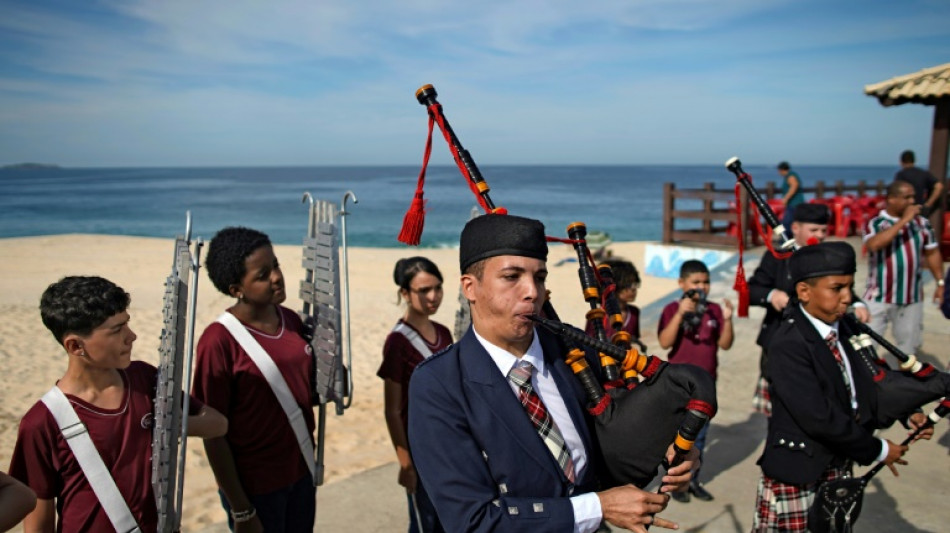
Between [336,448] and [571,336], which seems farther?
[336,448]

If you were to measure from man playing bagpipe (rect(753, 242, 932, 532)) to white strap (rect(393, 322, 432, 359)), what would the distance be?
5.66 feet

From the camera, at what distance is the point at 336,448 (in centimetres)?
629

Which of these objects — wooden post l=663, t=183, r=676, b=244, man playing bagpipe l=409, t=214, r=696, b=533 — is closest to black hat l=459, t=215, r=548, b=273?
man playing bagpipe l=409, t=214, r=696, b=533

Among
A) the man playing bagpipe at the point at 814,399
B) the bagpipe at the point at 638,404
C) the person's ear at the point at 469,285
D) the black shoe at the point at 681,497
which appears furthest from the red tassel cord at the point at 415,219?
the black shoe at the point at 681,497

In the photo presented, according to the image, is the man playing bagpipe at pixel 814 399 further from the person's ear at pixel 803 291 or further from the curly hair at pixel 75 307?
the curly hair at pixel 75 307

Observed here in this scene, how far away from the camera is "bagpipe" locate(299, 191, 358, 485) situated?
323cm

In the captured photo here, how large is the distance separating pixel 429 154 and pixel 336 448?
413 cm

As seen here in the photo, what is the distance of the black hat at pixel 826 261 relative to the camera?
115 inches

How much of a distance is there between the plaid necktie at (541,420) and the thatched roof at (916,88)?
9398mm

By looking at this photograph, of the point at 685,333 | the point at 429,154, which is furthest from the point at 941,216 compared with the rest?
the point at 429,154

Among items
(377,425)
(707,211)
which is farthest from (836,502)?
(707,211)

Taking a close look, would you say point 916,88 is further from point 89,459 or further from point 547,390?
point 89,459

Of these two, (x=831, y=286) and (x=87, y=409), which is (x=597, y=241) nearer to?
(x=831, y=286)

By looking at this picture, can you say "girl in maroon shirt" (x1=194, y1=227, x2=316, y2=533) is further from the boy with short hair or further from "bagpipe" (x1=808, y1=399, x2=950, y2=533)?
"bagpipe" (x1=808, y1=399, x2=950, y2=533)
